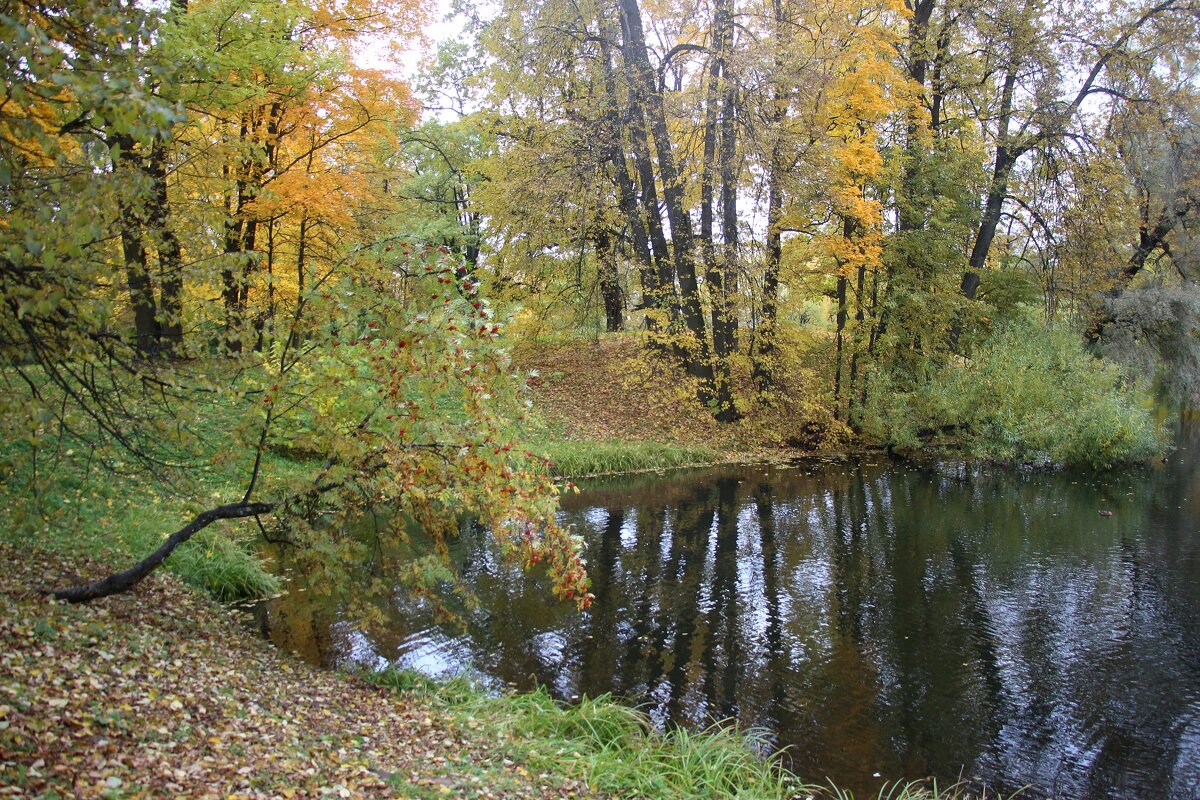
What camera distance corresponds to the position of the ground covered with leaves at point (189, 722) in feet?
12.1

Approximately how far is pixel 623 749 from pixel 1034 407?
15419mm

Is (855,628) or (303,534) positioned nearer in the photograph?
(303,534)

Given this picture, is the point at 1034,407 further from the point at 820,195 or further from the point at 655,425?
the point at 655,425

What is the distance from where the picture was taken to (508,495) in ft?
20.2

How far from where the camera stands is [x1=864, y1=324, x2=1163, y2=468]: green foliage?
1733cm

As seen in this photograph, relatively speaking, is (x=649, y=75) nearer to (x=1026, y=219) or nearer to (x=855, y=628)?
(x=1026, y=219)

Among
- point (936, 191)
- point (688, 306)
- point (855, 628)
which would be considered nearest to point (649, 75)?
point (688, 306)

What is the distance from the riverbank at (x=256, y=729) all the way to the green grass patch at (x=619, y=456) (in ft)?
33.9

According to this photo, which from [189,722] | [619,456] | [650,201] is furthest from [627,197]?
[189,722]

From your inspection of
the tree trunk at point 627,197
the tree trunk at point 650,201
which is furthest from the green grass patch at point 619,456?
the tree trunk at point 627,197

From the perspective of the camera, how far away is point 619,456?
1767 cm

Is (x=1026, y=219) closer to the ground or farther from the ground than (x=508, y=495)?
farther from the ground

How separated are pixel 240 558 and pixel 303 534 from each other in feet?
10.0

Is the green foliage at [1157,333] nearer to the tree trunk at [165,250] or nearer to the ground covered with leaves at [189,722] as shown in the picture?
the ground covered with leaves at [189,722]
